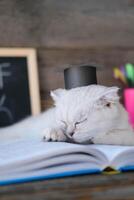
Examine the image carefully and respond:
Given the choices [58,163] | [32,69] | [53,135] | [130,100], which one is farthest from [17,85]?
[58,163]

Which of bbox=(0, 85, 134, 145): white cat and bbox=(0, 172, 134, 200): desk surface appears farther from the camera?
bbox=(0, 85, 134, 145): white cat

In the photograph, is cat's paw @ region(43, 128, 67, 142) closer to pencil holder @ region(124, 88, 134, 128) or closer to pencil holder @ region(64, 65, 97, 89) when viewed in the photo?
pencil holder @ region(64, 65, 97, 89)

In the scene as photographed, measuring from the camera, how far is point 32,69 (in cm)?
139

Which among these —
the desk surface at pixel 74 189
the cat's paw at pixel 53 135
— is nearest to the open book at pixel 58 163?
the desk surface at pixel 74 189

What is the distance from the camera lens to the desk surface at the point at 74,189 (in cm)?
54

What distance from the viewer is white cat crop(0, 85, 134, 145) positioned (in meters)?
0.92

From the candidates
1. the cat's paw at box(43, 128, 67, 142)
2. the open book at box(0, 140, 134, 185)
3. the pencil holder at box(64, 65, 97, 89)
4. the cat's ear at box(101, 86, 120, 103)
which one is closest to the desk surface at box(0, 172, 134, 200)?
the open book at box(0, 140, 134, 185)

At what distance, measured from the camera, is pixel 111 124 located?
970mm

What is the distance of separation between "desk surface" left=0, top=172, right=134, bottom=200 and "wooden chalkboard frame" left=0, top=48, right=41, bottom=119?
79 centimetres

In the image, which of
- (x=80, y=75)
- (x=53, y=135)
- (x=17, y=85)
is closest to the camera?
(x=53, y=135)

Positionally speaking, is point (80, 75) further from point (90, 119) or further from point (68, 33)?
point (68, 33)

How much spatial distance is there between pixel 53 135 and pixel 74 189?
1.09 ft

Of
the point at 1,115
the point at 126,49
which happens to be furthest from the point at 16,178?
the point at 126,49

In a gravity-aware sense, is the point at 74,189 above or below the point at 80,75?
below
